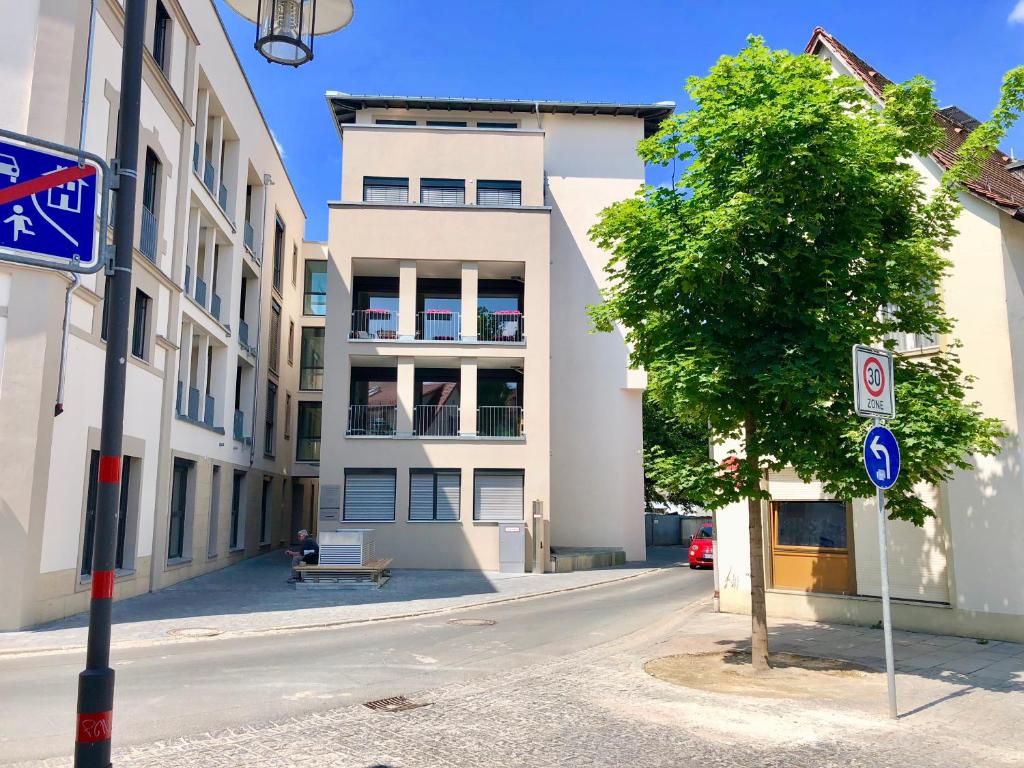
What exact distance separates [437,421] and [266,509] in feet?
34.9

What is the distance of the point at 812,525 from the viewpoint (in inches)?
562

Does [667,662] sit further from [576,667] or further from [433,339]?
[433,339]

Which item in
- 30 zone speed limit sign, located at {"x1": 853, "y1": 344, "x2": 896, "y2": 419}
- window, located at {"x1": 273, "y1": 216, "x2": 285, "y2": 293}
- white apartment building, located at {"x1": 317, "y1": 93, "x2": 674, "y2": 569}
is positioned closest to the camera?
30 zone speed limit sign, located at {"x1": 853, "y1": 344, "x2": 896, "y2": 419}

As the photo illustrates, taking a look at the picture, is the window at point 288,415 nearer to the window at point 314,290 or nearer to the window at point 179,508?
the window at point 314,290

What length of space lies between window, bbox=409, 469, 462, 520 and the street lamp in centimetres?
2106

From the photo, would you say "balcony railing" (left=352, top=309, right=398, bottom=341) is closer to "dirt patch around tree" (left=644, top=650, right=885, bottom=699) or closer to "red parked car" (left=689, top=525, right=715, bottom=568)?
"red parked car" (left=689, top=525, right=715, bottom=568)

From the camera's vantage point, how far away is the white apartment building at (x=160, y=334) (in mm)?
13172

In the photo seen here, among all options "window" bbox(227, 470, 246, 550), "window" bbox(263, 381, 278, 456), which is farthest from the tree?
"window" bbox(263, 381, 278, 456)

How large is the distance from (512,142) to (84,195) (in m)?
25.6

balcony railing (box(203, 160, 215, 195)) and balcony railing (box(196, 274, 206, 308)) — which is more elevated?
balcony railing (box(203, 160, 215, 195))

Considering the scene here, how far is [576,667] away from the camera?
10219 millimetres

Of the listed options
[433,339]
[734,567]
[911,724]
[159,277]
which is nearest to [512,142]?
[433,339]

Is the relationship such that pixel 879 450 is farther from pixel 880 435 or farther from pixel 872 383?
pixel 872 383

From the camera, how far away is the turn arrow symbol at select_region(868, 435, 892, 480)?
25.3ft
